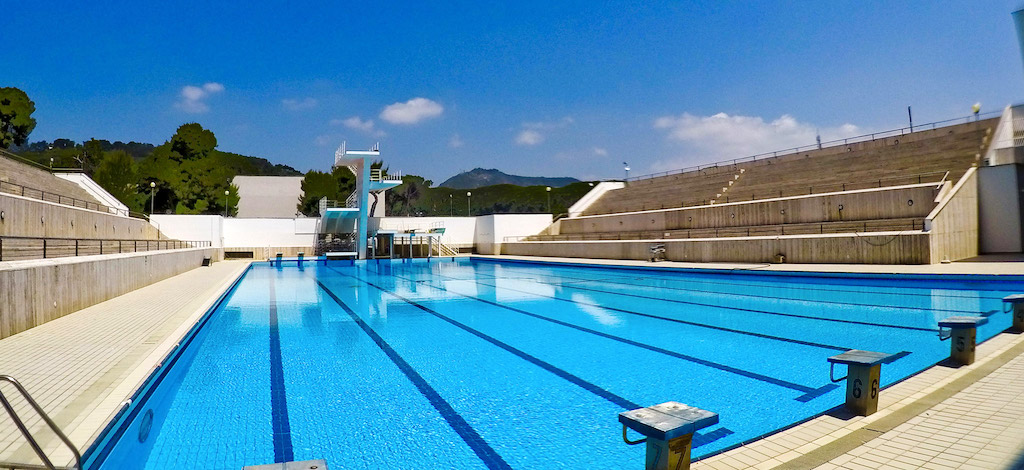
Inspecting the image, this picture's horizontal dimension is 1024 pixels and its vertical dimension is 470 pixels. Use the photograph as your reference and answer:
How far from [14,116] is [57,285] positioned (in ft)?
104

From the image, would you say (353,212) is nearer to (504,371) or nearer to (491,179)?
(504,371)

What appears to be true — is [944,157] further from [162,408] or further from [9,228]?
[9,228]

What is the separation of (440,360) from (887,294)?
28.7 ft

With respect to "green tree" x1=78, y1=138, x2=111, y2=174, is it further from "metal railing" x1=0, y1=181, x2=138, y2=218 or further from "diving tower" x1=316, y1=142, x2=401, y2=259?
"metal railing" x1=0, y1=181, x2=138, y2=218

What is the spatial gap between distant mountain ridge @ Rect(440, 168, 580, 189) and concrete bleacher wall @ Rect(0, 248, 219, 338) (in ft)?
529

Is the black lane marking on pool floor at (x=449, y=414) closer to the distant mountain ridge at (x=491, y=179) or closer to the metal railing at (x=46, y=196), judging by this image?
the metal railing at (x=46, y=196)

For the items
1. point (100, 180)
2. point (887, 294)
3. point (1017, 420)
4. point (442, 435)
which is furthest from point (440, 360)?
point (100, 180)

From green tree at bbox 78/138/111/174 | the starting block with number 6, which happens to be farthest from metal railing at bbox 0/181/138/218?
green tree at bbox 78/138/111/174

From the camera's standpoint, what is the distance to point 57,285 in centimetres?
634

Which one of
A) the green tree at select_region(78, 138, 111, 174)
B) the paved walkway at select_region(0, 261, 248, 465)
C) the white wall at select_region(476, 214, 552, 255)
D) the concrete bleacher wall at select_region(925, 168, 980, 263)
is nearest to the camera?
the paved walkway at select_region(0, 261, 248, 465)

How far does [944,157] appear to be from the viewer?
51.8 feet

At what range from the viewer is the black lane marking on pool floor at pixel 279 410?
3.33 metres

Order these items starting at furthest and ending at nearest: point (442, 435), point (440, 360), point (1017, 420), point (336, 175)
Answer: point (336, 175)
point (440, 360)
point (442, 435)
point (1017, 420)

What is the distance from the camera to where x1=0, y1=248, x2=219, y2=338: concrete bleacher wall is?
5.23 meters
